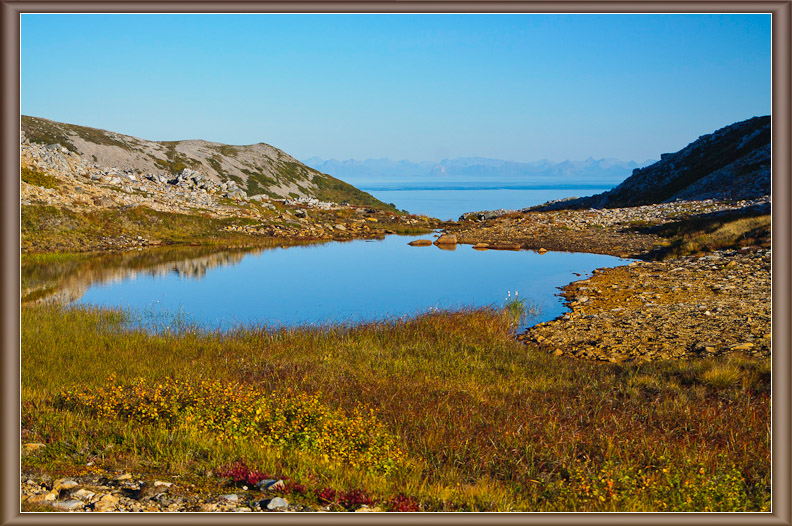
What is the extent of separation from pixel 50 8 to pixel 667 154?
9484cm

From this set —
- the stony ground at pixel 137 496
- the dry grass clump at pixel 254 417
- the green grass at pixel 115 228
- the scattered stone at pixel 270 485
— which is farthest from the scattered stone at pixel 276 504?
the green grass at pixel 115 228

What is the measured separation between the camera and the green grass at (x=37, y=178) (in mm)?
42031

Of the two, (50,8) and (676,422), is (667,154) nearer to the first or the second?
(676,422)

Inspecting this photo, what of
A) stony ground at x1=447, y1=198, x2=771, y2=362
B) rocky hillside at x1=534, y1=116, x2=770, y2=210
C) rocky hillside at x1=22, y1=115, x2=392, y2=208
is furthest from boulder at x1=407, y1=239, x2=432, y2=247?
rocky hillside at x1=534, y1=116, x2=770, y2=210

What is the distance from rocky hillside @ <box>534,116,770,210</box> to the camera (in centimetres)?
5634

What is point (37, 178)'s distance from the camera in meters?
42.8

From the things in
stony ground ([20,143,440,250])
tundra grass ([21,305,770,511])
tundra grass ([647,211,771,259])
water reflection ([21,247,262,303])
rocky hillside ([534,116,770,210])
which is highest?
rocky hillside ([534,116,770,210])

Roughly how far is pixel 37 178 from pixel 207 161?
186 ft

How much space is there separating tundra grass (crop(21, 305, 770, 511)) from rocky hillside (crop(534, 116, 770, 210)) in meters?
47.6

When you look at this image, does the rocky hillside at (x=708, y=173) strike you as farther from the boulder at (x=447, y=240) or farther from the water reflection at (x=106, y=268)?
the water reflection at (x=106, y=268)

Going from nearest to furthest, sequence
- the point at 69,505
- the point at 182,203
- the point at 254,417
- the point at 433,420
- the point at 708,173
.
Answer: the point at 69,505
the point at 254,417
the point at 433,420
the point at 182,203
the point at 708,173

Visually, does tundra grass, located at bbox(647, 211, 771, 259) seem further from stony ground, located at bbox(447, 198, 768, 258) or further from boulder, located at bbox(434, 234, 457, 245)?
boulder, located at bbox(434, 234, 457, 245)

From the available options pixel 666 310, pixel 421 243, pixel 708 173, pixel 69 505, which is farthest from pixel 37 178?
pixel 708 173

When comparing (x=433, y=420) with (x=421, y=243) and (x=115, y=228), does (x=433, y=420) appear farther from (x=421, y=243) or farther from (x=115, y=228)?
(x=421, y=243)
